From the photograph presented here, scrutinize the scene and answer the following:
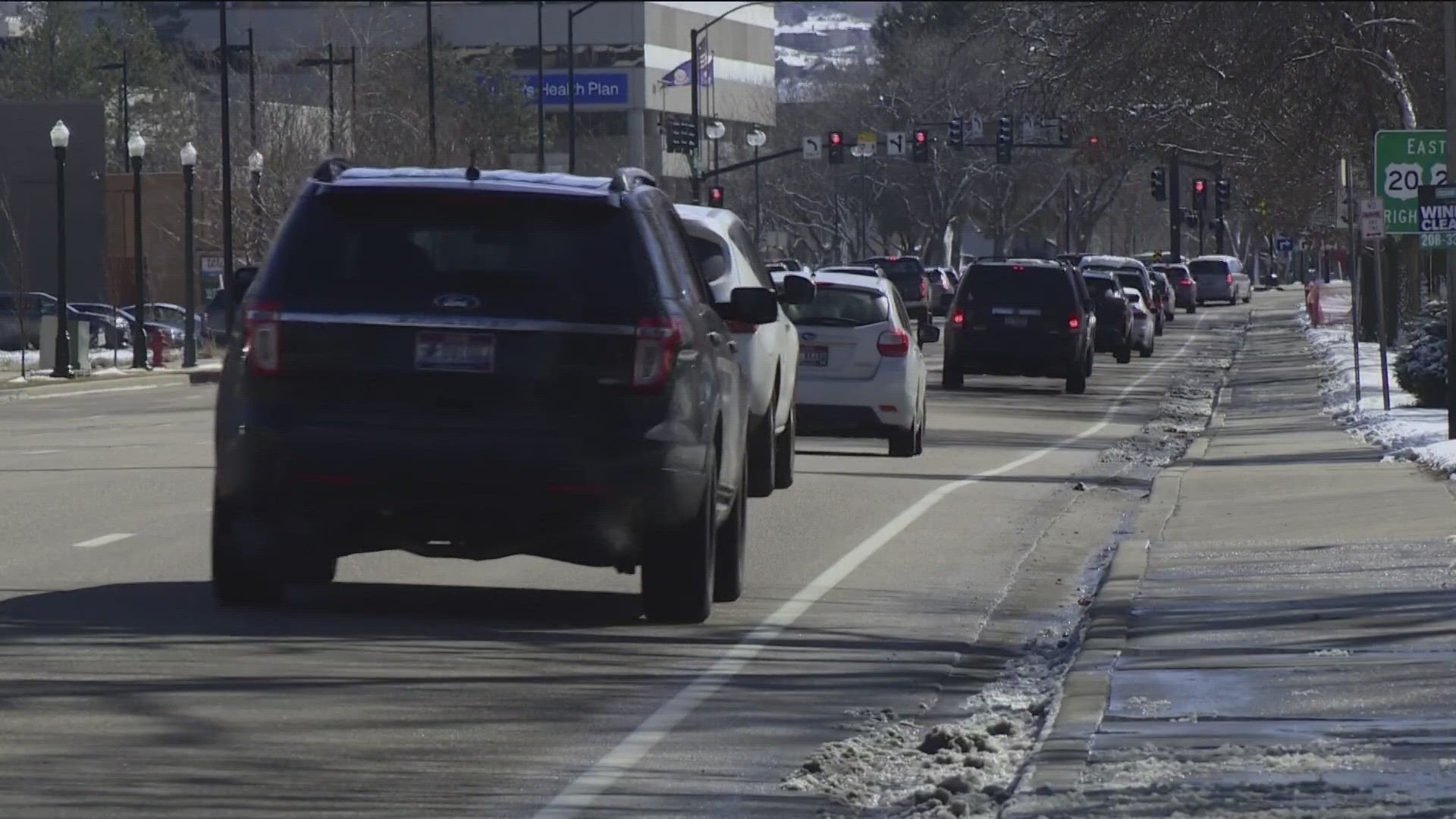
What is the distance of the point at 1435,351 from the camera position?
29.3 m

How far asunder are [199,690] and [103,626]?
70.3 inches

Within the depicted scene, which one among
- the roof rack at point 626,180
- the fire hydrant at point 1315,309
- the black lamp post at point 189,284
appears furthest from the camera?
the fire hydrant at point 1315,309

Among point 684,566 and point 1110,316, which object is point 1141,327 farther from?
point 684,566

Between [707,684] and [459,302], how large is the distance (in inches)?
77.9

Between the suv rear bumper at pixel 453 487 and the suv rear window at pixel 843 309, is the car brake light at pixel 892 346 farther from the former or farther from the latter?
the suv rear bumper at pixel 453 487

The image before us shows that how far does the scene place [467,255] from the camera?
10641mm

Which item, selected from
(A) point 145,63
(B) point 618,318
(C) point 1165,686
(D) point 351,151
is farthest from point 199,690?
(A) point 145,63

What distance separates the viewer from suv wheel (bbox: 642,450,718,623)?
35.6ft

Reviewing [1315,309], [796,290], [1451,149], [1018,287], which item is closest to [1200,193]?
[1315,309]

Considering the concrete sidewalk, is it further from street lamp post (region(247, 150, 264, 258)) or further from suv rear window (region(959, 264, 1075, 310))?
street lamp post (region(247, 150, 264, 258))

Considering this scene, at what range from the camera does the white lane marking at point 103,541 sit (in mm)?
13922

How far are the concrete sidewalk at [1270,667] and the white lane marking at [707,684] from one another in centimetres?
125

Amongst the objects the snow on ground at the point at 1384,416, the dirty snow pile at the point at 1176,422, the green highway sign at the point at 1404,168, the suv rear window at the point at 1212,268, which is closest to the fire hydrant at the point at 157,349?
the dirty snow pile at the point at 1176,422

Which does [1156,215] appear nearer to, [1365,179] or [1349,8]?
[1365,179]
